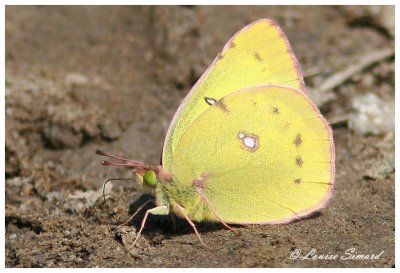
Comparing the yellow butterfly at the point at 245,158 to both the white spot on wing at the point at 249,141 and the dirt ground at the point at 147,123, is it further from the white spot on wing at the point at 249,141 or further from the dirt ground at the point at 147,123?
the dirt ground at the point at 147,123

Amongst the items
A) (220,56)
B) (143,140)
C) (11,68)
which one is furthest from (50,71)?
(220,56)

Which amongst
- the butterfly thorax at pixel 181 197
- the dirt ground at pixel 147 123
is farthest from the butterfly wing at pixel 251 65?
the dirt ground at pixel 147 123

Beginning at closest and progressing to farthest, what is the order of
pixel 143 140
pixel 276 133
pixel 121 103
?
1. pixel 276 133
2. pixel 143 140
3. pixel 121 103

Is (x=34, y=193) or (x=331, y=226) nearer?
(x=331, y=226)

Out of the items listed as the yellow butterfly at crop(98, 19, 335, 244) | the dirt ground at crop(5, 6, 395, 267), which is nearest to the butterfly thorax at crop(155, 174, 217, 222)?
the yellow butterfly at crop(98, 19, 335, 244)

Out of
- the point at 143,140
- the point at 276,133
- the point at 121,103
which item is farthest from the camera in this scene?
the point at 121,103

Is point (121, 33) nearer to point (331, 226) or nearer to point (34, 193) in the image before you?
point (34, 193)
